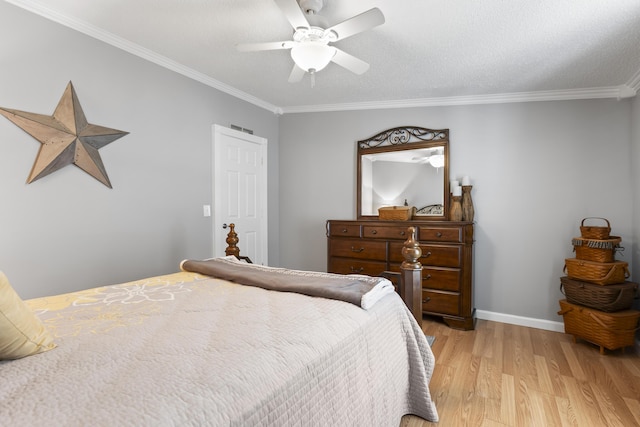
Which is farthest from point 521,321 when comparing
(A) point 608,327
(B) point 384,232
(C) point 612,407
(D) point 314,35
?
(D) point 314,35

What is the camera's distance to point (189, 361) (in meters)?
0.94

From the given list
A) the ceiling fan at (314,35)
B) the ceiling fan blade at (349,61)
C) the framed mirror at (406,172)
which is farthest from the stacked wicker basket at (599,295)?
the ceiling fan at (314,35)

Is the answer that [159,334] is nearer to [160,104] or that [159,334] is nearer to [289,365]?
[289,365]

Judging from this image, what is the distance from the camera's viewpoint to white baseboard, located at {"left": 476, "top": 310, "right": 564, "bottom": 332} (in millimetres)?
3400

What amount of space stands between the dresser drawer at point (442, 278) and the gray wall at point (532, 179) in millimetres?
566

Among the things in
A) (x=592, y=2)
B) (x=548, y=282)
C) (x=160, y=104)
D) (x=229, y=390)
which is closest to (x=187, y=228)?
(x=160, y=104)

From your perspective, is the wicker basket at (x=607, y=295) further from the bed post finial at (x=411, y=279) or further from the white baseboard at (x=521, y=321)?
the bed post finial at (x=411, y=279)

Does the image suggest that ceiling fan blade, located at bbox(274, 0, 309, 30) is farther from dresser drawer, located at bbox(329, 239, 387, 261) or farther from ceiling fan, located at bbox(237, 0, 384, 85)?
dresser drawer, located at bbox(329, 239, 387, 261)

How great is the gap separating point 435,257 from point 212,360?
2.84 meters

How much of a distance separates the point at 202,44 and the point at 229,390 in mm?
2640

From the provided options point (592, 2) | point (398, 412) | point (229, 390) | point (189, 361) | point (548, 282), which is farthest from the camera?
point (548, 282)

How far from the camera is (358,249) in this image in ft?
12.2

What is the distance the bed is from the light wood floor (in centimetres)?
42

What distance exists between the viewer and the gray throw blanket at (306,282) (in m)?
1.57
